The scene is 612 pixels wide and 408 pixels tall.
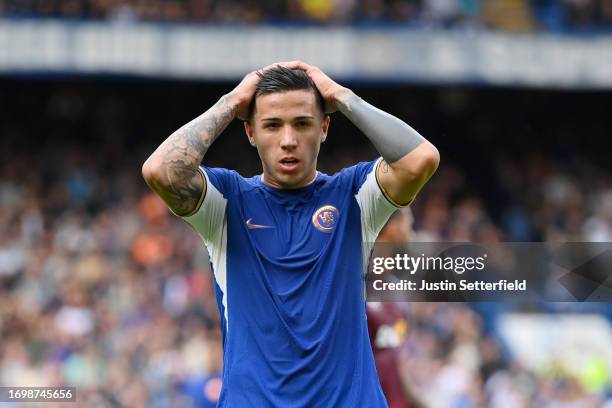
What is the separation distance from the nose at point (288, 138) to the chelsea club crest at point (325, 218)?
0.25 m

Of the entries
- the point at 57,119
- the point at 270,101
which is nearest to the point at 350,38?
the point at 57,119

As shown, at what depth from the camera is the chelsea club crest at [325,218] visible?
160 inches

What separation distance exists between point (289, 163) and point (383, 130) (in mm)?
359

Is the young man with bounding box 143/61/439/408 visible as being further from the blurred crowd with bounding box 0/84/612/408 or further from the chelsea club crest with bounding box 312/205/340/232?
the blurred crowd with bounding box 0/84/612/408

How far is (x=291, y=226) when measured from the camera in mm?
4090

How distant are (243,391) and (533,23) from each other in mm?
14399

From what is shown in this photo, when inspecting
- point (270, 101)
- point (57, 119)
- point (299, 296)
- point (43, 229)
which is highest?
point (57, 119)

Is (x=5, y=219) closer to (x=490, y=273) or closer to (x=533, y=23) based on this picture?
(x=533, y=23)

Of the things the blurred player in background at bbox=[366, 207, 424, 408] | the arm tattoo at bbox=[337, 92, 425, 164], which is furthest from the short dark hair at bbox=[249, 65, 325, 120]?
the blurred player in background at bbox=[366, 207, 424, 408]

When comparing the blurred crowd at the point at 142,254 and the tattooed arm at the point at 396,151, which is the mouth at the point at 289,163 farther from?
the blurred crowd at the point at 142,254

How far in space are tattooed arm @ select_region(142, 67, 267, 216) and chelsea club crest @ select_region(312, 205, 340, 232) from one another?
0.41m

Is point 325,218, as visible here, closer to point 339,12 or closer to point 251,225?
point 251,225

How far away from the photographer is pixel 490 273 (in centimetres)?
777

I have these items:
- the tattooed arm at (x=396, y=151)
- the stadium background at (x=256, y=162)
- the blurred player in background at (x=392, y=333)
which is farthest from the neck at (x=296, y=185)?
the stadium background at (x=256, y=162)
